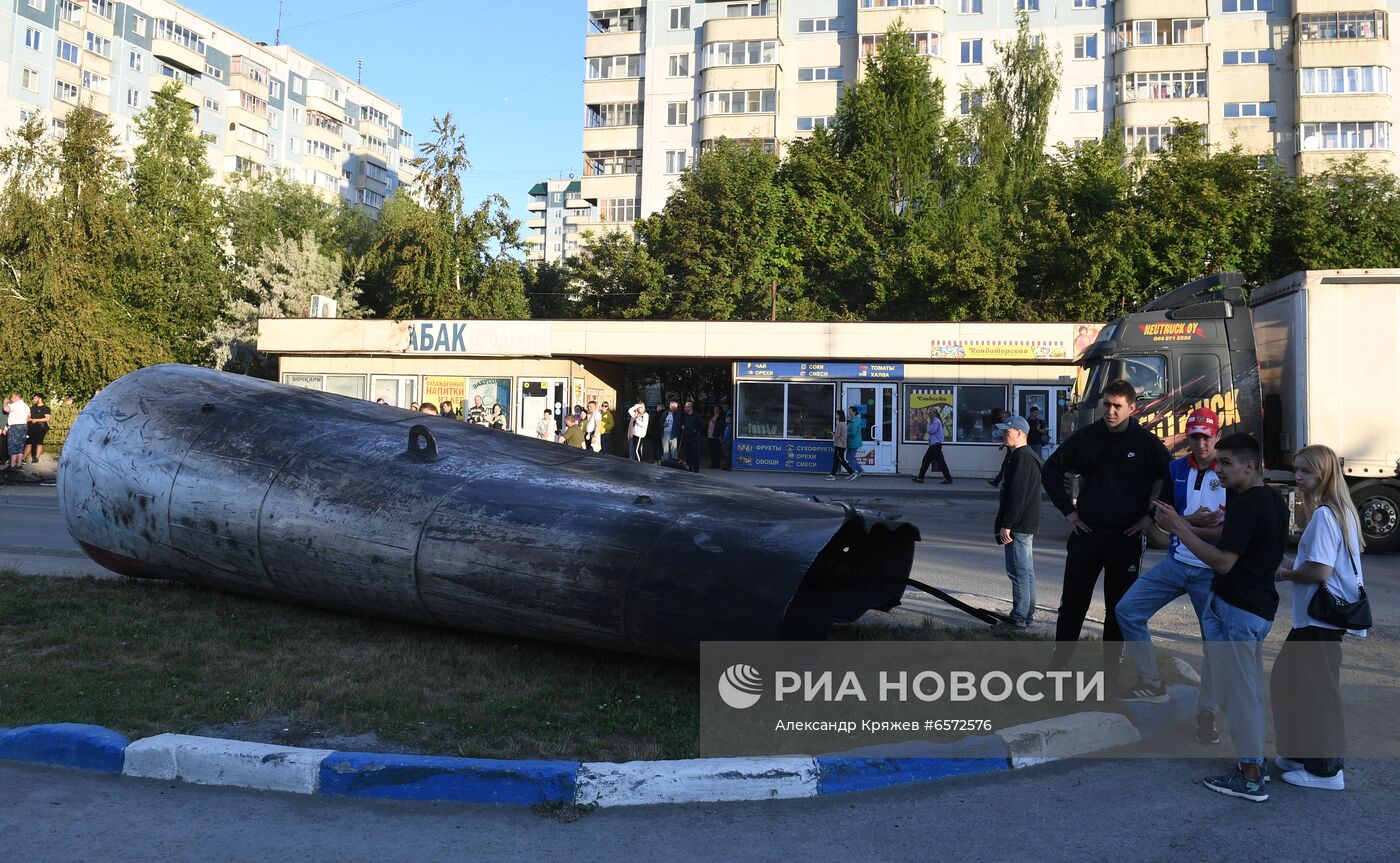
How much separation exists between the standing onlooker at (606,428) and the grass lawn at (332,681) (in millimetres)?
19364

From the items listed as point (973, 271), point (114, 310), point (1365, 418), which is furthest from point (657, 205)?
point (1365, 418)

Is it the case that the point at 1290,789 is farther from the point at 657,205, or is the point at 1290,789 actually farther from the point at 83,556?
the point at 657,205

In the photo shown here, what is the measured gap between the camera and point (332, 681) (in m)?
5.53

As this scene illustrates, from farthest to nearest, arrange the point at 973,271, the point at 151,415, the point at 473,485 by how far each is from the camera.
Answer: the point at 973,271 → the point at 151,415 → the point at 473,485

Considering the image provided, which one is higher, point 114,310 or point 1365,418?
point 114,310

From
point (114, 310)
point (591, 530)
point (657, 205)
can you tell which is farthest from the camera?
point (657, 205)

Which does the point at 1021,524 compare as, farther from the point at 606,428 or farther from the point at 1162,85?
the point at 1162,85

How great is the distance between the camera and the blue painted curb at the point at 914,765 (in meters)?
4.33

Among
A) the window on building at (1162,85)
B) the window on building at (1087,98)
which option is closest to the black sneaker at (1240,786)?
the window on building at (1162,85)

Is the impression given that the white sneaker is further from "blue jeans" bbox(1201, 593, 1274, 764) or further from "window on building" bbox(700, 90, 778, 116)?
"window on building" bbox(700, 90, 778, 116)

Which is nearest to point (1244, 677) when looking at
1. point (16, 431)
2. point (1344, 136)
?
point (16, 431)

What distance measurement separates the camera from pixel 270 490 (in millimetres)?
6770

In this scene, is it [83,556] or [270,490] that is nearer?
[270,490]

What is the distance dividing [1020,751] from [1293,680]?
1.26 m
